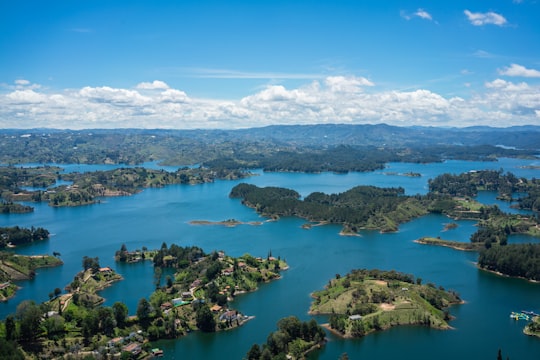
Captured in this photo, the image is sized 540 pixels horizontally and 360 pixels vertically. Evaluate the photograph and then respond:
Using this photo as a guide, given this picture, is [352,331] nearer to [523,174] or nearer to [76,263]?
[76,263]

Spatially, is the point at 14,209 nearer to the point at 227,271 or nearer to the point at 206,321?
the point at 227,271

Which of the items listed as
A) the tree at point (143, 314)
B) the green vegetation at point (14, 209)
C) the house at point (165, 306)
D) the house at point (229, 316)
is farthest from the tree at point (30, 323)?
the green vegetation at point (14, 209)

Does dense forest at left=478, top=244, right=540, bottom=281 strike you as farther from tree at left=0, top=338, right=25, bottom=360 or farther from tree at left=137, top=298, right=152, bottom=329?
tree at left=0, top=338, right=25, bottom=360

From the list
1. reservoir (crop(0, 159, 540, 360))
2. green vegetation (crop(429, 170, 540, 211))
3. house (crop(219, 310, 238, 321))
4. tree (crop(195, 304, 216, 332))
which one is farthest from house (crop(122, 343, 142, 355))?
green vegetation (crop(429, 170, 540, 211))

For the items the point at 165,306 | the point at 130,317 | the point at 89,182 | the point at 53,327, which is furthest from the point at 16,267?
the point at 89,182

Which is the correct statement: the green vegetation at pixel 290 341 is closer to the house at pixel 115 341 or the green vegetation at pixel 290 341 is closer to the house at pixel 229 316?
the house at pixel 229 316

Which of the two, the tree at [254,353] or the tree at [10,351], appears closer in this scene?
the tree at [10,351]

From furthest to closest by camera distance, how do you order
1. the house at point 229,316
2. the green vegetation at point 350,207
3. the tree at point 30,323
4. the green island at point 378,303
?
the green vegetation at point 350,207 < the house at point 229,316 < the green island at point 378,303 < the tree at point 30,323
